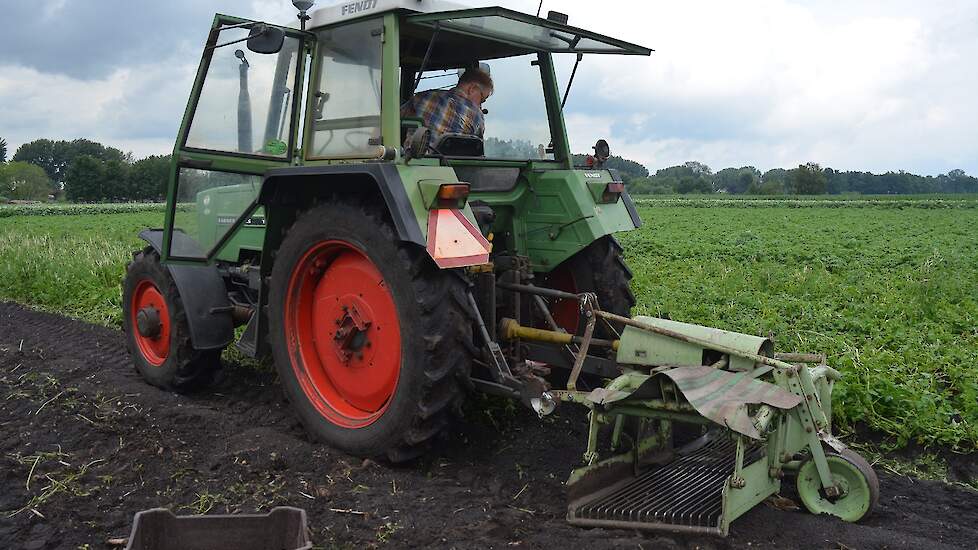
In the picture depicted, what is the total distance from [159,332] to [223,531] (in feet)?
9.58

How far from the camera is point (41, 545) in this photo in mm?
2932

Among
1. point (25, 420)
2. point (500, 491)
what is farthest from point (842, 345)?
point (25, 420)

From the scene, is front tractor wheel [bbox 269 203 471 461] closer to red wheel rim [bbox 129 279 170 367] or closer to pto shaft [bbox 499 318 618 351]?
pto shaft [bbox 499 318 618 351]

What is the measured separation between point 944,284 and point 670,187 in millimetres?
53400

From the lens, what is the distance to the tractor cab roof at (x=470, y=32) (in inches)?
147

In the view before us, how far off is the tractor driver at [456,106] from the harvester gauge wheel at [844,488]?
2424 millimetres

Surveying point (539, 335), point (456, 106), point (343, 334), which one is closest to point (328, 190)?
point (343, 334)

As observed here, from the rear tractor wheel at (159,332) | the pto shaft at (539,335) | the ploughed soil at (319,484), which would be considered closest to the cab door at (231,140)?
the rear tractor wheel at (159,332)

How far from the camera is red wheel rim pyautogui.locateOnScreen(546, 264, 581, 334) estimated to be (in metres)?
4.71

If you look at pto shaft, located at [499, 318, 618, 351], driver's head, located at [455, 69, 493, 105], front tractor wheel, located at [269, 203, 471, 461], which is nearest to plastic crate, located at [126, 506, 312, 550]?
front tractor wheel, located at [269, 203, 471, 461]

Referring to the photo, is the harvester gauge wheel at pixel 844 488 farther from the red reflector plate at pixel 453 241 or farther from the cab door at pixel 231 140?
the cab door at pixel 231 140

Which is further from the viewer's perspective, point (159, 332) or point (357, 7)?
point (159, 332)

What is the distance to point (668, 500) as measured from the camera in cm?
322

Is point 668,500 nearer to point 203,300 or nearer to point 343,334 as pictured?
point 343,334
